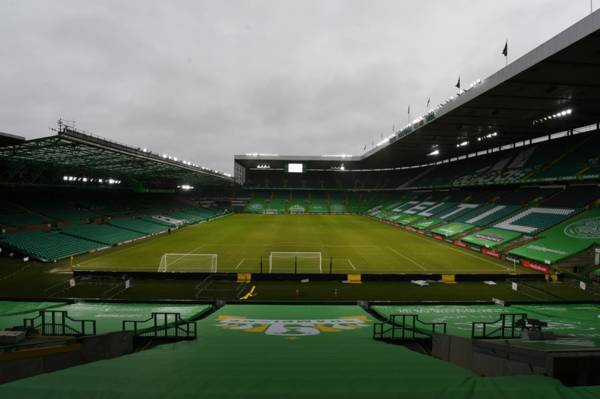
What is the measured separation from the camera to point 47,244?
28.2 meters

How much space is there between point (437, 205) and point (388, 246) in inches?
1020

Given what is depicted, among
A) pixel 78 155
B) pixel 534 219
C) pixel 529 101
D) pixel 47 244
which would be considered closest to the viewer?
pixel 529 101

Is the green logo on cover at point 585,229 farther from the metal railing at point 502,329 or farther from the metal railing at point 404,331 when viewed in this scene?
the metal railing at point 404,331

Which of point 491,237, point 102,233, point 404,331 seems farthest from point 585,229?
point 102,233

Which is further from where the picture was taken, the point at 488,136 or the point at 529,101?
the point at 488,136

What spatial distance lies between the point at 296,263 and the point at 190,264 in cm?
955

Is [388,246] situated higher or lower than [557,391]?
lower

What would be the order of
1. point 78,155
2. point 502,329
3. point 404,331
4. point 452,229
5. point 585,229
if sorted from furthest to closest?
1. point 452,229
2. point 78,155
3. point 585,229
4. point 404,331
5. point 502,329

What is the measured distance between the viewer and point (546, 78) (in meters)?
19.1

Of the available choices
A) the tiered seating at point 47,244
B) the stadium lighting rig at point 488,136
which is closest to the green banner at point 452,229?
the stadium lighting rig at point 488,136

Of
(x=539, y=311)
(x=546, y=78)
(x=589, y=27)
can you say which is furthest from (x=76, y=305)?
(x=546, y=78)

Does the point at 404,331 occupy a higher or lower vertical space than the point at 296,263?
higher

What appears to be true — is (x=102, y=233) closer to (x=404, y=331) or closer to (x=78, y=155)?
(x=78, y=155)

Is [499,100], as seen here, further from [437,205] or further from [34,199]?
[34,199]
